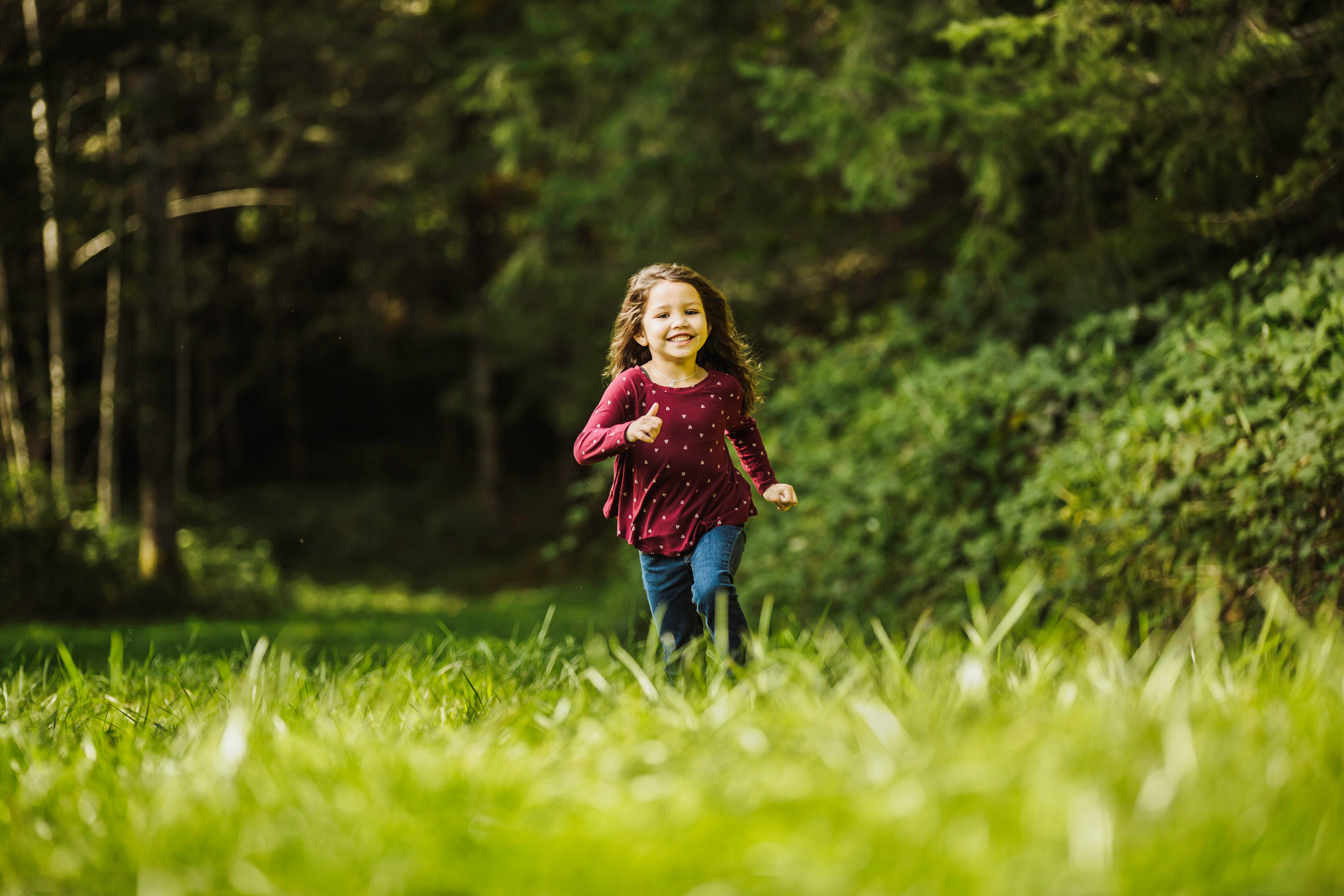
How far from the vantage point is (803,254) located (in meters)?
10.6

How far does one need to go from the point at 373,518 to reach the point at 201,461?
5.74 m

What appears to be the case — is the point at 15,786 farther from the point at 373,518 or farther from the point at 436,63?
the point at 373,518

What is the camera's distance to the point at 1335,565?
155 inches

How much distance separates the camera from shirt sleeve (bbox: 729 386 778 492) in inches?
136

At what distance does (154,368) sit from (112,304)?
978 mm

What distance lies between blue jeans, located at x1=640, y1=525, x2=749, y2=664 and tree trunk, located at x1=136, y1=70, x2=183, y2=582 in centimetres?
829

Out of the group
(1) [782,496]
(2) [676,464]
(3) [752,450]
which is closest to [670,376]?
(2) [676,464]

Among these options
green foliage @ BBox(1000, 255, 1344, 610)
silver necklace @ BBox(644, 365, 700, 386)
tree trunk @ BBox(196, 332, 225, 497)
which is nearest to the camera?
silver necklace @ BBox(644, 365, 700, 386)

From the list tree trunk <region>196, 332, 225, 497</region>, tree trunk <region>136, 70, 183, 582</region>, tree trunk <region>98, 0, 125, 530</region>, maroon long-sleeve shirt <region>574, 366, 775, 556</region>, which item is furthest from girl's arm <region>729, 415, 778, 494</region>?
tree trunk <region>196, 332, 225, 497</region>

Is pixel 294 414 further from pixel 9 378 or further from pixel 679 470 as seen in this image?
pixel 679 470

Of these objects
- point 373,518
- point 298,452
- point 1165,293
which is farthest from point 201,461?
point 1165,293

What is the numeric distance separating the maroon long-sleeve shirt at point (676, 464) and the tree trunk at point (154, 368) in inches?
329

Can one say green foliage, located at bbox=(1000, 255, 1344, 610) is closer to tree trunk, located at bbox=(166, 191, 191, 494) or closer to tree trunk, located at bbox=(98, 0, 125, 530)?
tree trunk, located at bbox=(98, 0, 125, 530)

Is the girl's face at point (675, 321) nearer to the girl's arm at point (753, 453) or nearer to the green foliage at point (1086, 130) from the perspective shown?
the girl's arm at point (753, 453)
